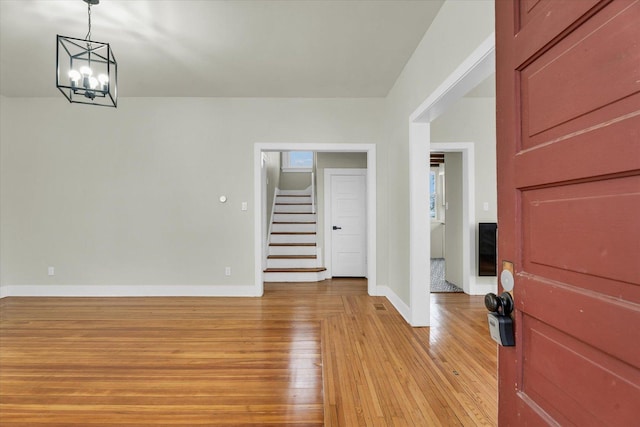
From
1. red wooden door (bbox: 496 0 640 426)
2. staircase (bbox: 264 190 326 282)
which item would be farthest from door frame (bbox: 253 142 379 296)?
red wooden door (bbox: 496 0 640 426)

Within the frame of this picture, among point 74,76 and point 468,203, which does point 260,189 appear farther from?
point 468,203

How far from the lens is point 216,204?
4395 mm

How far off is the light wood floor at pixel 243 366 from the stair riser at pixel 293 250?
1.80 m

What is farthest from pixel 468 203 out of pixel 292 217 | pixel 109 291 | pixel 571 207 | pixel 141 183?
pixel 109 291

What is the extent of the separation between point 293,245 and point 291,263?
0.48 m

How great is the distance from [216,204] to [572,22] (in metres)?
4.24

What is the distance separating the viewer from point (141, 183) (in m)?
4.37

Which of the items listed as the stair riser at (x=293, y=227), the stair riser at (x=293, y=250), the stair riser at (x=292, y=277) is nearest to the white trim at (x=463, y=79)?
the stair riser at (x=292, y=277)

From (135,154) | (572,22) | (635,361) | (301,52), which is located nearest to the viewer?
(635,361)

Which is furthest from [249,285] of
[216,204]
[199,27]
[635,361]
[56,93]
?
[635,361]

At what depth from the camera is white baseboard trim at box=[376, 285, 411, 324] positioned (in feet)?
11.1

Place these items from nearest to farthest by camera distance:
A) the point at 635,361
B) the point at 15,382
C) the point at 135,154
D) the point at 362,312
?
the point at 635,361, the point at 15,382, the point at 362,312, the point at 135,154

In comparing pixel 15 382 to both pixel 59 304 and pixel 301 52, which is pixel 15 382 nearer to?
pixel 59 304

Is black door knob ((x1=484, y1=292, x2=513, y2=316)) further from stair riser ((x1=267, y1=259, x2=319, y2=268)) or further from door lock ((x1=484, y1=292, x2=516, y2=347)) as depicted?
stair riser ((x1=267, y1=259, x2=319, y2=268))
